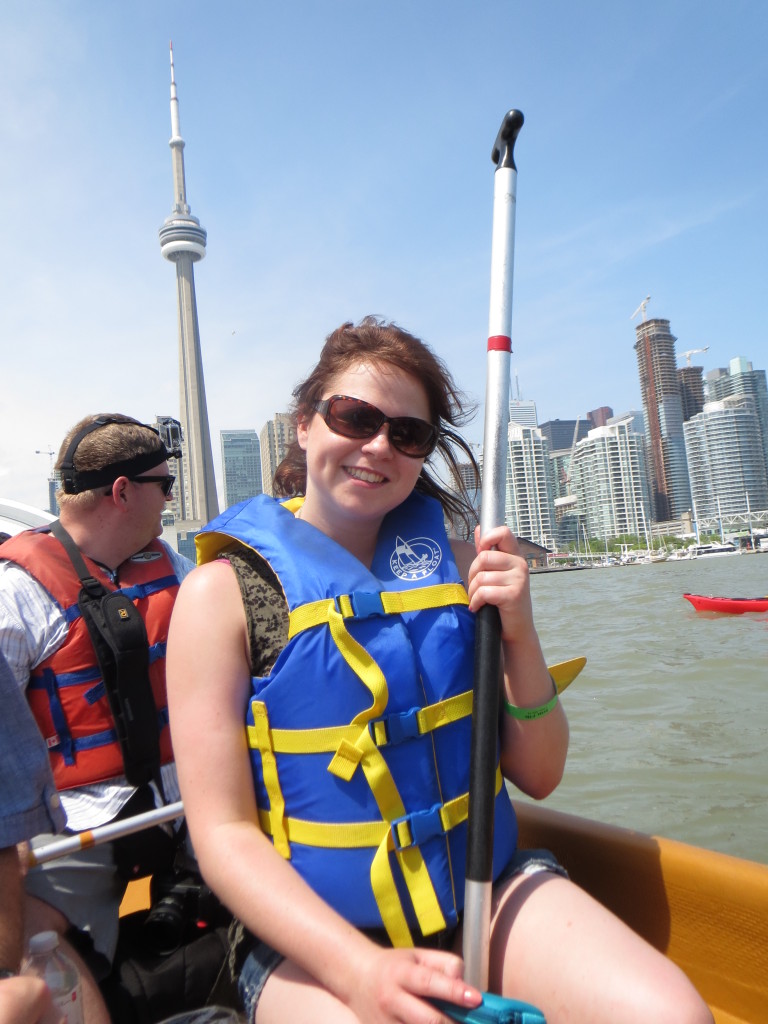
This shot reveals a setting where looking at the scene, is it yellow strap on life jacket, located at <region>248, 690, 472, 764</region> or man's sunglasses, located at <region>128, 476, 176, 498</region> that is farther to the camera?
man's sunglasses, located at <region>128, 476, 176, 498</region>

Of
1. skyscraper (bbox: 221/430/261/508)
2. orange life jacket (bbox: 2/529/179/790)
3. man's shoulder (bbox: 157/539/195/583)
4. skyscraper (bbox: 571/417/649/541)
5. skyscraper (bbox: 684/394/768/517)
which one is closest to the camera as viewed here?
orange life jacket (bbox: 2/529/179/790)

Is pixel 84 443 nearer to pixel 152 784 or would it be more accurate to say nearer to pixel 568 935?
pixel 152 784

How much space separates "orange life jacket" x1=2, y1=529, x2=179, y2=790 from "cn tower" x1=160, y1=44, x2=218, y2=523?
3359 inches

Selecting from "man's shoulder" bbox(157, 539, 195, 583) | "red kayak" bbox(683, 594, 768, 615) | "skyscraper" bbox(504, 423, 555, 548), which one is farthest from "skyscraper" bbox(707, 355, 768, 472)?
"man's shoulder" bbox(157, 539, 195, 583)

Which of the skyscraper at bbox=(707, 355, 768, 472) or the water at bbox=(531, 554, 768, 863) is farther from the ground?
the skyscraper at bbox=(707, 355, 768, 472)

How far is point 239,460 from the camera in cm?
12194

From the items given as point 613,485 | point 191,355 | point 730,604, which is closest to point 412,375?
point 730,604

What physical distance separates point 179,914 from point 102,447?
4.54ft

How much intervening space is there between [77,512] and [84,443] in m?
0.22

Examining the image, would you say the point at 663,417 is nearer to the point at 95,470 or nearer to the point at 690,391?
the point at 690,391

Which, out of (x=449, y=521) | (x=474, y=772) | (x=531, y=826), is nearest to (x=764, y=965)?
(x=531, y=826)

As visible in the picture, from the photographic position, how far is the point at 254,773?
147 cm

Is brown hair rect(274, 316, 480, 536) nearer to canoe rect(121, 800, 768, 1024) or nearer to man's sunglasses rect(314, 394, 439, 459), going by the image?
man's sunglasses rect(314, 394, 439, 459)

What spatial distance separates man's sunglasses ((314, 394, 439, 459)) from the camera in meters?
1.60
